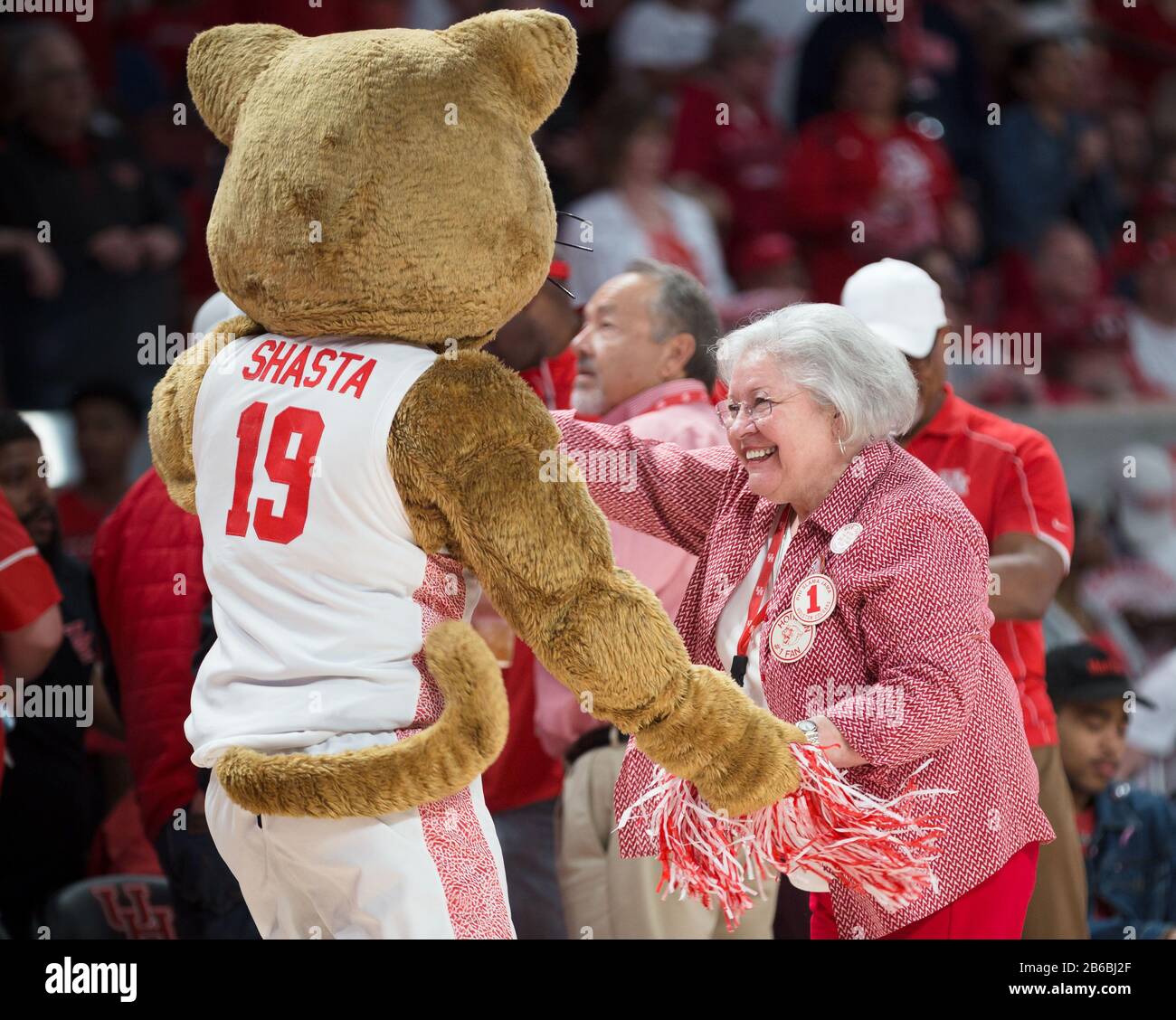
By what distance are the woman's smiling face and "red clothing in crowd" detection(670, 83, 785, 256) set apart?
456 centimetres

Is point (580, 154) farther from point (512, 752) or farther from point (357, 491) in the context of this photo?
point (357, 491)

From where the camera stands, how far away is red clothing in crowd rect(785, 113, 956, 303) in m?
7.04

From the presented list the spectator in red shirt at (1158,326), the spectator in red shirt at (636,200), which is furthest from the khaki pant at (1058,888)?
the spectator in red shirt at (1158,326)

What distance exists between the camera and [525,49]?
103 inches

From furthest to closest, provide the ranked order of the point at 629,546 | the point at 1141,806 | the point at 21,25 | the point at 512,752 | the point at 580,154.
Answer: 1. the point at 580,154
2. the point at 21,25
3. the point at 1141,806
4. the point at 512,752
5. the point at 629,546

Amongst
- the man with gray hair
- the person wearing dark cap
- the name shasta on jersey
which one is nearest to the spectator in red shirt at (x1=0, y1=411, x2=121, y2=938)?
the man with gray hair

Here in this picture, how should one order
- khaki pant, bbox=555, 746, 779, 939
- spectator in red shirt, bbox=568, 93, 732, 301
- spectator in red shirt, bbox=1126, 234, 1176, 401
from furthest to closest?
spectator in red shirt, bbox=1126, 234, 1176, 401
spectator in red shirt, bbox=568, 93, 732, 301
khaki pant, bbox=555, 746, 779, 939

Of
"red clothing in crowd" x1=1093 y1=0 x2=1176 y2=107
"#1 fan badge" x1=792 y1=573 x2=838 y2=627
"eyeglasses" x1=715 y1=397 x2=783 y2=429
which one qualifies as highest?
"red clothing in crowd" x1=1093 y1=0 x2=1176 y2=107

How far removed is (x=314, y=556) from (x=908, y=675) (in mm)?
928

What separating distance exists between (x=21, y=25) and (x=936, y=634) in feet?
15.9

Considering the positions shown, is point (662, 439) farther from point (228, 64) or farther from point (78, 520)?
point (78, 520)

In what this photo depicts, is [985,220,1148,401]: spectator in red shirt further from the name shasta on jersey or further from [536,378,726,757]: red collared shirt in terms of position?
the name shasta on jersey

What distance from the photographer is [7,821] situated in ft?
13.1
